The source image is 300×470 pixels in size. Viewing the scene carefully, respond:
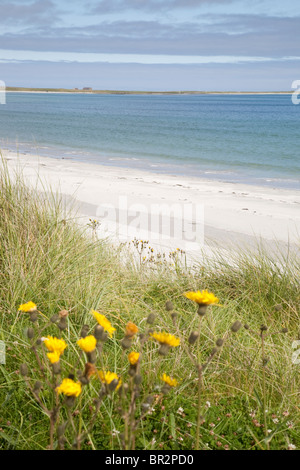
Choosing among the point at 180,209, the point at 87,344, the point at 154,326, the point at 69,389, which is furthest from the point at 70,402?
the point at 180,209

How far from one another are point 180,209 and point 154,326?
7.31m

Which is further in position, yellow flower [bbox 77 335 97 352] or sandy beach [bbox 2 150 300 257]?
sandy beach [bbox 2 150 300 257]

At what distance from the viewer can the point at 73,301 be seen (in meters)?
3.60

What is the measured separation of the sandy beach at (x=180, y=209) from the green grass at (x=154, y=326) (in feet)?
3.02

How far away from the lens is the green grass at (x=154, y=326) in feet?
7.79

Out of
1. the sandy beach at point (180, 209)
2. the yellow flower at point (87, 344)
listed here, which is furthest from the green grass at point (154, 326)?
the sandy beach at point (180, 209)

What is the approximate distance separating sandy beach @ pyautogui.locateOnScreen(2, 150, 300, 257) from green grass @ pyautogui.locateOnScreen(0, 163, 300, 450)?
922 mm

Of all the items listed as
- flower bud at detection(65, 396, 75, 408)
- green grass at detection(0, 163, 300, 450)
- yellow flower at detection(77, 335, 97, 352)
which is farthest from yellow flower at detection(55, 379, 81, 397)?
green grass at detection(0, 163, 300, 450)

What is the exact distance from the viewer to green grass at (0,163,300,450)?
2.37m

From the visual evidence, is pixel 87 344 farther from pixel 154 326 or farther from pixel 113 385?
pixel 154 326

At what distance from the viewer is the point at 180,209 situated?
34.5ft

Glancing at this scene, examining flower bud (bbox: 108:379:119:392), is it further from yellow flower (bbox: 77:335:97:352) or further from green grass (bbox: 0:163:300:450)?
green grass (bbox: 0:163:300:450)
